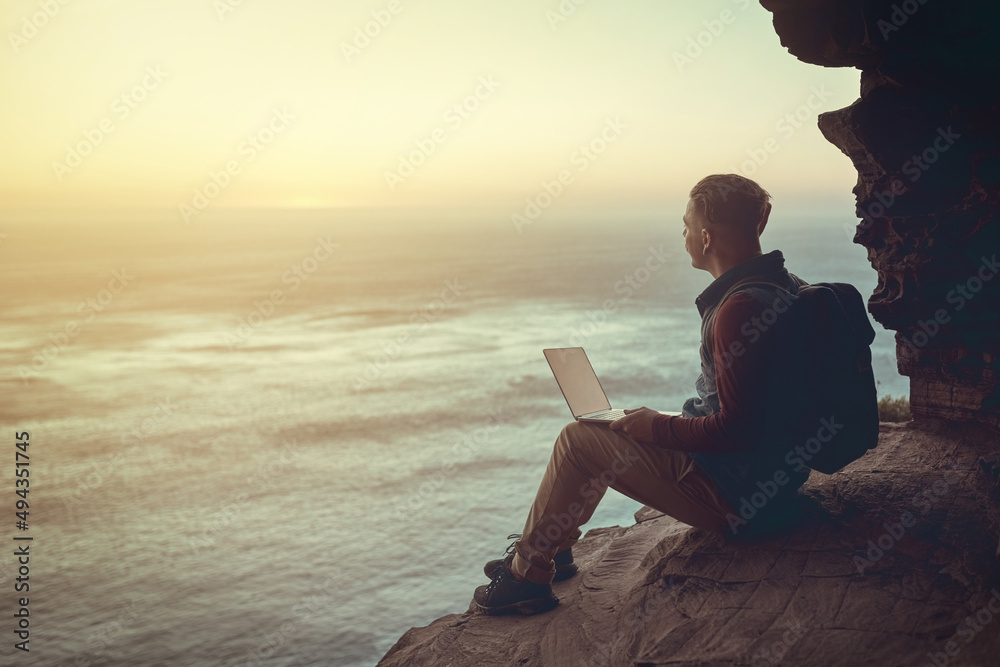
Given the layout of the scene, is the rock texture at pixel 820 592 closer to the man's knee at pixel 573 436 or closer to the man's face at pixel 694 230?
the man's knee at pixel 573 436

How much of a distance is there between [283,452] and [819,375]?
25.4 feet

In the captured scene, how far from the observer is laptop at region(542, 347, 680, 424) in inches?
139

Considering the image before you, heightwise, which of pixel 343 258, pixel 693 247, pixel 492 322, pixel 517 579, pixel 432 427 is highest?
pixel 343 258

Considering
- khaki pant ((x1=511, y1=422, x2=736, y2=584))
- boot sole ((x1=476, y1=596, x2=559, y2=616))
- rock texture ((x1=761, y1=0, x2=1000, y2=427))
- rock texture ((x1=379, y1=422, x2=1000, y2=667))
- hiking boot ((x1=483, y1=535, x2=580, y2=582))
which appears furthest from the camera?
hiking boot ((x1=483, y1=535, x2=580, y2=582))

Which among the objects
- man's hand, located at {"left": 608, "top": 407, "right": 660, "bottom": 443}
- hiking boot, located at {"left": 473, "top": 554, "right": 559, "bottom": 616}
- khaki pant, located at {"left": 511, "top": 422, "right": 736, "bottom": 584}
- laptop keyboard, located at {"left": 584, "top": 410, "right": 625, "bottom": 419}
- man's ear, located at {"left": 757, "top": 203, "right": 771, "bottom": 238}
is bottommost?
hiking boot, located at {"left": 473, "top": 554, "right": 559, "bottom": 616}

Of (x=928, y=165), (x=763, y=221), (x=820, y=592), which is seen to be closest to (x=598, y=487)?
(x=820, y=592)

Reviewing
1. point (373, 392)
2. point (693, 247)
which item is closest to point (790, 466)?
point (693, 247)

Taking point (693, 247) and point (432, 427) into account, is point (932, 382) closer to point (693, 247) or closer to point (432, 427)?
point (693, 247)

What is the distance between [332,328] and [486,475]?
1061 centimetres

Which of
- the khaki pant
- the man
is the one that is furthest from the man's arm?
the khaki pant

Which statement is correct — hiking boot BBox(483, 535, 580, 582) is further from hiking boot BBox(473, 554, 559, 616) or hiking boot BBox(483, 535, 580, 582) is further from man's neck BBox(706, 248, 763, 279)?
man's neck BBox(706, 248, 763, 279)

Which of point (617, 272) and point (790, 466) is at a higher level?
point (617, 272)

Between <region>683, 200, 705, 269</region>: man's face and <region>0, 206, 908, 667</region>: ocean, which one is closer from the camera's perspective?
<region>683, 200, 705, 269</region>: man's face

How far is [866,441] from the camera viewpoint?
3064 millimetres
